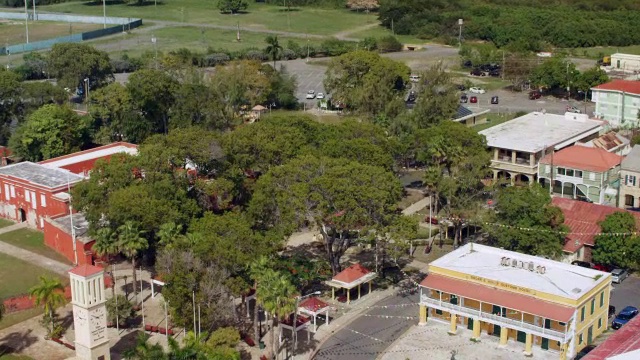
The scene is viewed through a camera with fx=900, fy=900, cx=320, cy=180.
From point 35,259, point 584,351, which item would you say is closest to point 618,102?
point 584,351

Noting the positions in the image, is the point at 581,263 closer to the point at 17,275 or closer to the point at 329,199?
the point at 329,199

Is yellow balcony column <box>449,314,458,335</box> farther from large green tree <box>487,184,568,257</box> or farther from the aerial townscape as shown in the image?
large green tree <box>487,184,568,257</box>

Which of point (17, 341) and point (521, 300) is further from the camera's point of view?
point (17, 341)

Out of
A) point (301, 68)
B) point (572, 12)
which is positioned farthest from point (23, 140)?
Result: point (572, 12)

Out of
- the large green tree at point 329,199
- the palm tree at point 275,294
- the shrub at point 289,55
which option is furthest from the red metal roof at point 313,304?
the shrub at point 289,55

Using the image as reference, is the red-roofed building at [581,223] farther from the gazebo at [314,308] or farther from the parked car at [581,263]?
the gazebo at [314,308]
